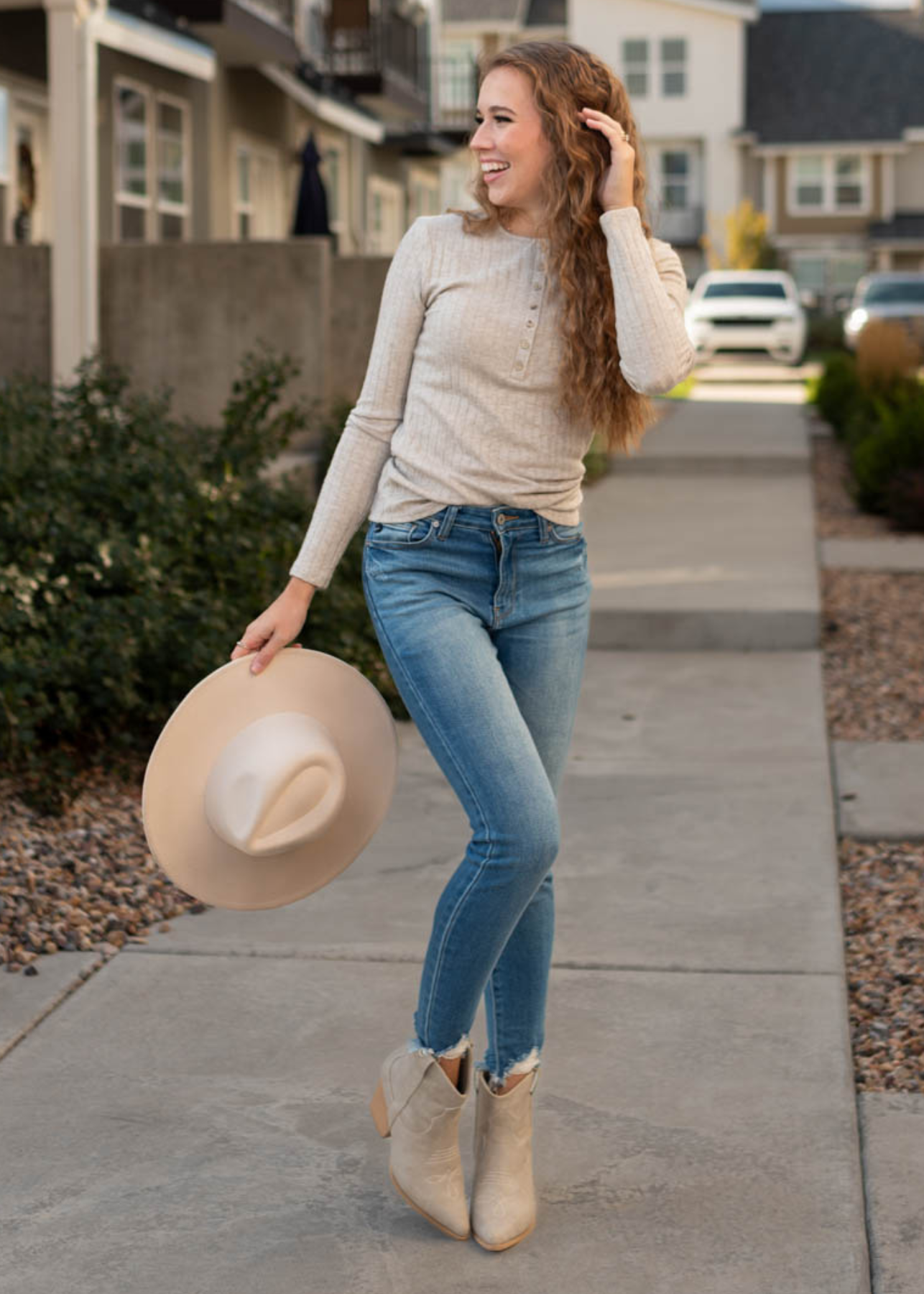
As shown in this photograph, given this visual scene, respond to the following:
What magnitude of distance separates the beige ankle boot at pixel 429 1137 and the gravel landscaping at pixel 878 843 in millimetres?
1070

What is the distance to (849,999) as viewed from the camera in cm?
429

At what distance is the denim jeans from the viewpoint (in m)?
2.94

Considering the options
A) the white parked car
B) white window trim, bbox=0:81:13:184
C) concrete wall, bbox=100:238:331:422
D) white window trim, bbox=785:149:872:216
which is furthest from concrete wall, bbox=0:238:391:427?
white window trim, bbox=785:149:872:216

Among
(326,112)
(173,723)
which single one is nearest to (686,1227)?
(173,723)

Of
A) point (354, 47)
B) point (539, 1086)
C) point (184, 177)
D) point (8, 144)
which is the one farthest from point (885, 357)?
point (539, 1086)

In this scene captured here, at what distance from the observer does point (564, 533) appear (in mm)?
3137

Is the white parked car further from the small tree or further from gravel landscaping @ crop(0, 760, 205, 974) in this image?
gravel landscaping @ crop(0, 760, 205, 974)

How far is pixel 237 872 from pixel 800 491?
10.6 metres

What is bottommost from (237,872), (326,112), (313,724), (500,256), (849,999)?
(849,999)

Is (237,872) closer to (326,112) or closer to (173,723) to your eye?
(173,723)

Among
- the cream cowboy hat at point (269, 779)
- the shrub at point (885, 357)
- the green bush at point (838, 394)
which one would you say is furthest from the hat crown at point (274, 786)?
the green bush at point (838, 394)

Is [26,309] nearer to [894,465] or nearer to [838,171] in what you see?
[894,465]

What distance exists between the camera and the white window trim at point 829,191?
170ft

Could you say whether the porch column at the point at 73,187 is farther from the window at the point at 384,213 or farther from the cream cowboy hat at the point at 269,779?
the window at the point at 384,213
